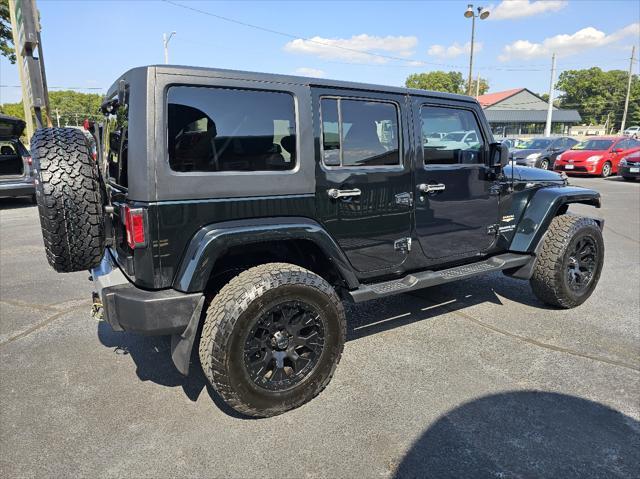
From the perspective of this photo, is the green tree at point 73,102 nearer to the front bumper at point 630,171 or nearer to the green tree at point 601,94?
the green tree at point 601,94

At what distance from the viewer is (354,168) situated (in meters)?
2.96

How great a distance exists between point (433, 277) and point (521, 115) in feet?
206

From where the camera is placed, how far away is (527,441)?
2361 mm

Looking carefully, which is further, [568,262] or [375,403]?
[568,262]

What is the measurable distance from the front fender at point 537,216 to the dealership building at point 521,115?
51916 millimetres

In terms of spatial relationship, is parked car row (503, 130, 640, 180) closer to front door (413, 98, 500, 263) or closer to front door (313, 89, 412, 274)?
front door (413, 98, 500, 263)

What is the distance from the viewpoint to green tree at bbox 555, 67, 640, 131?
79.6 metres

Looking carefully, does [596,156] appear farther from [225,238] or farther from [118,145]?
[118,145]

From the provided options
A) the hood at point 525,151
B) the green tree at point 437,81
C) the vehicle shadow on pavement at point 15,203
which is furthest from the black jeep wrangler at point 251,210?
the green tree at point 437,81

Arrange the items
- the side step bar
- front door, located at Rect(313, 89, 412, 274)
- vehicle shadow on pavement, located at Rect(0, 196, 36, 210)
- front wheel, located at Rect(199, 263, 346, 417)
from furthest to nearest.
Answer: vehicle shadow on pavement, located at Rect(0, 196, 36, 210)
the side step bar
front door, located at Rect(313, 89, 412, 274)
front wheel, located at Rect(199, 263, 346, 417)

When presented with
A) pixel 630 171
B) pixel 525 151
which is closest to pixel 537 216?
pixel 630 171

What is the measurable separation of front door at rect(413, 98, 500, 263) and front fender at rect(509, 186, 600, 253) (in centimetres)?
28

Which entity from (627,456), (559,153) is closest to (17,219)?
(627,456)

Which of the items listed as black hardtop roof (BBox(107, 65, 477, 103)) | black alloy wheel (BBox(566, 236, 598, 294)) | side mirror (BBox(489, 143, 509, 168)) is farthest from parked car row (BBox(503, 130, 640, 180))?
black hardtop roof (BBox(107, 65, 477, 103))
